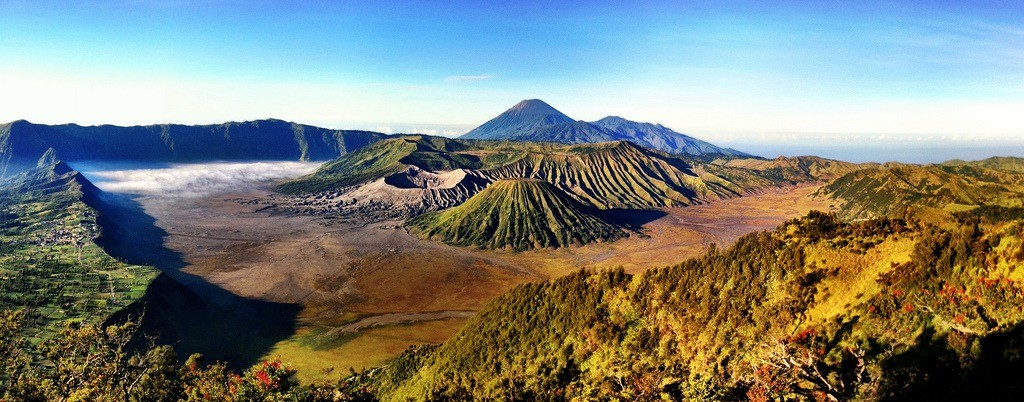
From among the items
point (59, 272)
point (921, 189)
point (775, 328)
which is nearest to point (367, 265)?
point (59, 272)

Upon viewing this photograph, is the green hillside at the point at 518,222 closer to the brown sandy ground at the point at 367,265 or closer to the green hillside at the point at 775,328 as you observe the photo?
the brown sandy ground at the point at 367,265

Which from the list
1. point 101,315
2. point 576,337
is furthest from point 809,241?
point 101,315

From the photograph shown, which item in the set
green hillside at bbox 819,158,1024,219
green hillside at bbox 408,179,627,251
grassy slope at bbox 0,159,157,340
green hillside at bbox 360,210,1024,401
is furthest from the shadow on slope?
green hillside at bbox 819,158,1024,219

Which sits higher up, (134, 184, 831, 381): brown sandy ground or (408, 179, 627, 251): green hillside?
(408, 179, 627, 251): green hillside

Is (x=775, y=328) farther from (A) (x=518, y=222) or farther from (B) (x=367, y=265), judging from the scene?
(A) (x=518, y=222)

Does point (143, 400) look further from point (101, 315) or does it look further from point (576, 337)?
point (101, 315)

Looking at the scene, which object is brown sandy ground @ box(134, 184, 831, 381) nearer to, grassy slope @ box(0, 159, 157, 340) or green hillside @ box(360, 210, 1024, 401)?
grassy slope @ box(0, 159, 157, 340)
